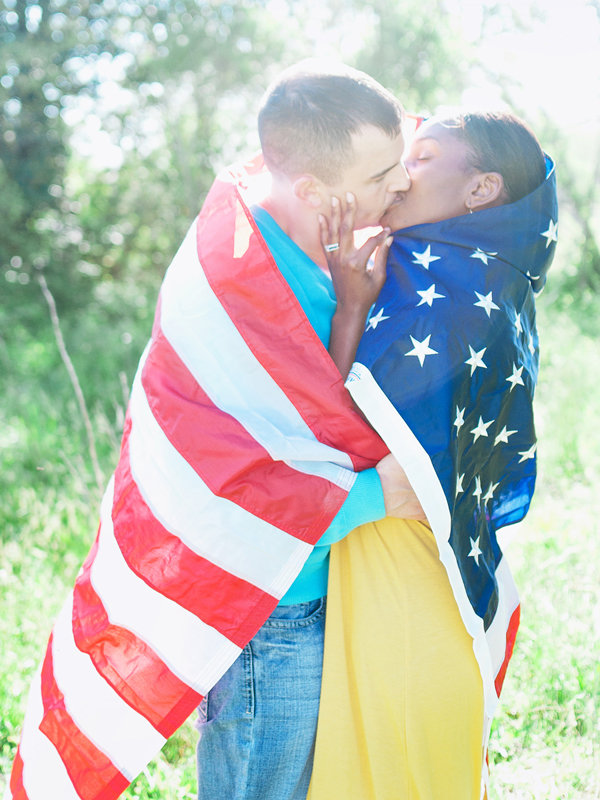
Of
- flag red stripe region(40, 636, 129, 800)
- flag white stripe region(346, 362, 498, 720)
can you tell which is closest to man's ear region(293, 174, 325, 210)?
flag white stripe region(346, 362, 498, 720)

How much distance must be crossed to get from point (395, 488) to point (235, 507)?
34 centimetres

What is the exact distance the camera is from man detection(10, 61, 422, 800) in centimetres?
153

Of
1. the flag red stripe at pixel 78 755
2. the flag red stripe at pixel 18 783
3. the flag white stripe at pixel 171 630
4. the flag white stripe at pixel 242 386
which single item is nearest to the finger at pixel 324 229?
the flag white stripe at pixel 242 386

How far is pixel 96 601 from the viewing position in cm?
171

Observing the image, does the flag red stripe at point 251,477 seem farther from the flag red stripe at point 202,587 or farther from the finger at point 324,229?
the finger at point 324,229

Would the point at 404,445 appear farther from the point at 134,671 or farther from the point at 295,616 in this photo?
the point at 134,671

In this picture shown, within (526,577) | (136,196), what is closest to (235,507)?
(526,577)

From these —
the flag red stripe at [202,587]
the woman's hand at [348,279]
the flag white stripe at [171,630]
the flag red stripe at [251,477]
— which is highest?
the woman's hand at [348,279]

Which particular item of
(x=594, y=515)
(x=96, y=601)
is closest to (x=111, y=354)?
(x=594, y=515)

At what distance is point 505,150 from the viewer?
5.76ft

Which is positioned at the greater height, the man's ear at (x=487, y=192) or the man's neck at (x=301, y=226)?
the man's ear at (x=487, y=192)

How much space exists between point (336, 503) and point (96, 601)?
627 millimetres

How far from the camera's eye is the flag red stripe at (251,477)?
1.51 m

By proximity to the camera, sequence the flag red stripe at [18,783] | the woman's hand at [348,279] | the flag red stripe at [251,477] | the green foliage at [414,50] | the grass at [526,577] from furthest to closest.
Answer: the green foliage at [414,50] < the grass at [526,577] < the flag red stripe at [18,783] < the woman's hand at [348,279] < the flag red stripe at [251,477]
